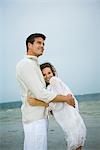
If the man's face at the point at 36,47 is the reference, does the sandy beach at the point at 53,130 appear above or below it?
below

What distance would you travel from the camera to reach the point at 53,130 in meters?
2.62

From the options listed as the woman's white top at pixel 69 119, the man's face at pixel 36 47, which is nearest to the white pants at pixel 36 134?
the woman's white top at pixel 69 119

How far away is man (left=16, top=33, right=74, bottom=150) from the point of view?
5.20ft

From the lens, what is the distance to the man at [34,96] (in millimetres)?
1586

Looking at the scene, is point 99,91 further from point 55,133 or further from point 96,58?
point 55,133

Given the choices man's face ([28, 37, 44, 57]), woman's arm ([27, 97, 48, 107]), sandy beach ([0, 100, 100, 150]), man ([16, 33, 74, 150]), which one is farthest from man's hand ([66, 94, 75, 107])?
sandy beach ([0, 100, 100, 150])

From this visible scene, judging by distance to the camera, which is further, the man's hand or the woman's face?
the woman's face

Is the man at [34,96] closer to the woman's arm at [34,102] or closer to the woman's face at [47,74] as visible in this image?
the woman's arm at [34,102]

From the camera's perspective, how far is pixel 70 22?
2643mm

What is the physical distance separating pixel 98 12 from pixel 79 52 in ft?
1.32

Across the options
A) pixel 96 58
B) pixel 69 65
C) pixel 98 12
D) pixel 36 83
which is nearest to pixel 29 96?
pixel 36 83

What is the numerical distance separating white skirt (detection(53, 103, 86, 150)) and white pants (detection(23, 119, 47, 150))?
5.1 inches

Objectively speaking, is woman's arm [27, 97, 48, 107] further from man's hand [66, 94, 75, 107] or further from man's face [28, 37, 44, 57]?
man's face [28, 37, 44, 57]

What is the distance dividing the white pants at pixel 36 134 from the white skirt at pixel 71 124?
0.13m
